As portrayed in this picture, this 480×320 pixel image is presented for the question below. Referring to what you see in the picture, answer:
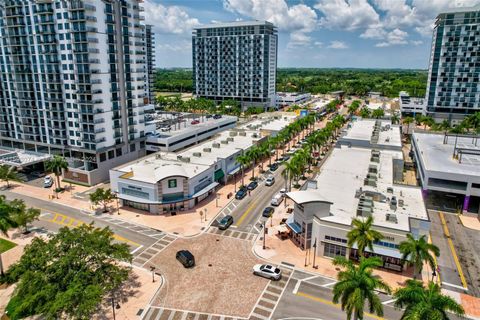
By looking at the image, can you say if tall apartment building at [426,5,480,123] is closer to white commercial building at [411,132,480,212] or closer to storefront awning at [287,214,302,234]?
white commercial building at [411,132,480,212]

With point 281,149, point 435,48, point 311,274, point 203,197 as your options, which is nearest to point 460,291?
point 311,274

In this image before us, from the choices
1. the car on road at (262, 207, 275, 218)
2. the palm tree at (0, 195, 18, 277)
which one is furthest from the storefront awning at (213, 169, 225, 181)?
the palm tree at (0, 195, 18, 277)

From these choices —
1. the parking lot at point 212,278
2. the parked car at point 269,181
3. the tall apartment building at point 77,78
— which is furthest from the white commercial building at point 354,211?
the tall apartment building at point 77,78

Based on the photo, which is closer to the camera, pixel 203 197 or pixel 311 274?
pixel 311 274

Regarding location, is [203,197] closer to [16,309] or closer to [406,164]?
[16,309]

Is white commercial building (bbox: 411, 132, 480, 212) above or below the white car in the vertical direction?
above
